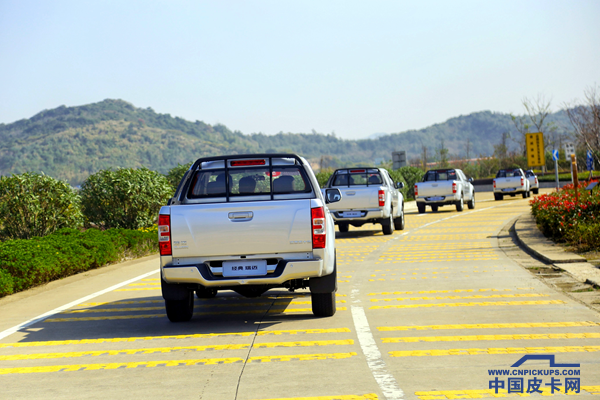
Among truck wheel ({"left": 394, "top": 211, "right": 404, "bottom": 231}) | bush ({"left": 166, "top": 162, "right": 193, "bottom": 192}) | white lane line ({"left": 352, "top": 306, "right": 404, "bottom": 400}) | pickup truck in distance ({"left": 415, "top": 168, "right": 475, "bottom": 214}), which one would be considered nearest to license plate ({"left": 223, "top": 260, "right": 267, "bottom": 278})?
white lane line ({"left": 352, "top": 306, "right": 404, "bottom": 400})

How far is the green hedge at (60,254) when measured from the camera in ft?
35.0

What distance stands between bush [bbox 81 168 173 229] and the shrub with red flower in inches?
419

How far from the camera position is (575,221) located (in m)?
13.6

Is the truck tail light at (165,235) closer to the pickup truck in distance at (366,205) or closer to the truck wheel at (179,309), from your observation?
the truck wheel at (179,309)

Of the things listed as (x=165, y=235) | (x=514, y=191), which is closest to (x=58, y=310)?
(x=165, y=235)

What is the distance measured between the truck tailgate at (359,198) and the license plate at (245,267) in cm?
1177

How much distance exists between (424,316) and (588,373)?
8.85 ft

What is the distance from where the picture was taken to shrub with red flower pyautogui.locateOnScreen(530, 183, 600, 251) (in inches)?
493

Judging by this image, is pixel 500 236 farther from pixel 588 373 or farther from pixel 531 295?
pixel 588 373

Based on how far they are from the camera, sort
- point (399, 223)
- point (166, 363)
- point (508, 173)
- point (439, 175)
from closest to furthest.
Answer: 1. point (166, 363)
2. point (399, 223)
3. point (439, 175)
4. point (508, 173)

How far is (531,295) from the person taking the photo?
349 inches

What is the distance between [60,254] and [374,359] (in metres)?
7.90

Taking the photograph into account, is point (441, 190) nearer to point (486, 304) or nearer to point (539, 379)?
point (486, 304)

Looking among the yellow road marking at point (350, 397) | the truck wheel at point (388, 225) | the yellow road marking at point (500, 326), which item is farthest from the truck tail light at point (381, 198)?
the yellow road marking at point (350, 397)
